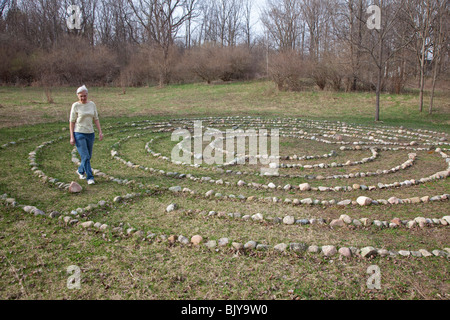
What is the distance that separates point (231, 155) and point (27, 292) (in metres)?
6.06

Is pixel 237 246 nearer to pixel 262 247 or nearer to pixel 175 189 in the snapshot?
pixel 262 247

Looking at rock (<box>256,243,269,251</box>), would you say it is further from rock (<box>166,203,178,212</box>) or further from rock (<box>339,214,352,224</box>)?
rock (<box>166,203,178,212</box>)

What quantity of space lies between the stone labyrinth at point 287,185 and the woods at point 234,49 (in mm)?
6573

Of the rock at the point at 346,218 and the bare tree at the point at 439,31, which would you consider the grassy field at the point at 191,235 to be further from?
the bare tree at the point at 439,31

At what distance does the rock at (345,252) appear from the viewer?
4.20m

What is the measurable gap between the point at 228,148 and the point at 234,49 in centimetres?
2428

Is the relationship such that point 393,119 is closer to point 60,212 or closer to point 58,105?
point 60,212

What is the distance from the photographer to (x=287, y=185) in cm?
657

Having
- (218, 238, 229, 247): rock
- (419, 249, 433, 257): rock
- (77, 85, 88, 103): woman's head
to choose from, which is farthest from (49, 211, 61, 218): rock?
(419, 249, 433, 257): rock

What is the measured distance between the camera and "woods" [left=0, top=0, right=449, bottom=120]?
1797 cm

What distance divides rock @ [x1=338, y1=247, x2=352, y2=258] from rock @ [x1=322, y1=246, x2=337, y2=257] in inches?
2.7

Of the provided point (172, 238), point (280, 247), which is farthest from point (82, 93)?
point (280, 247)
